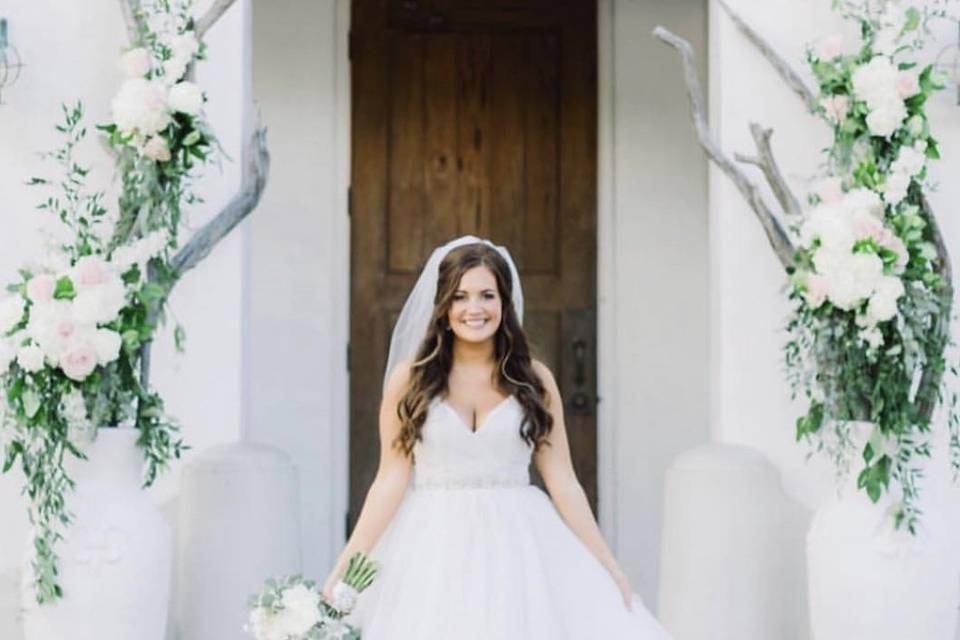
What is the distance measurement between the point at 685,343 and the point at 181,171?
234 cm

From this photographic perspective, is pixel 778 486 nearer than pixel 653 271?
Yes

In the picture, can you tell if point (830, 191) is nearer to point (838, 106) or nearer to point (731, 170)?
point (838, 106)

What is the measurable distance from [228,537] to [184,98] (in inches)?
A: 51.7

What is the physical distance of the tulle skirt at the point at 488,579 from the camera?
367 cm

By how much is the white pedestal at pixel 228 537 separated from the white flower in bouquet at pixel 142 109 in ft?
3.45

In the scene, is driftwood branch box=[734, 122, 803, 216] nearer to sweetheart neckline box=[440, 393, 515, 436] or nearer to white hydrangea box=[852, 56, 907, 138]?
white hydrangea box=[852, 56, 907, 138]

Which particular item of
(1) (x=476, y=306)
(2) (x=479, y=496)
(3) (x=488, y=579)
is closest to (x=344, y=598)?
(3) (x=488, y=579)

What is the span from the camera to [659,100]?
6.20m

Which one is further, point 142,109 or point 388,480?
point 142,109

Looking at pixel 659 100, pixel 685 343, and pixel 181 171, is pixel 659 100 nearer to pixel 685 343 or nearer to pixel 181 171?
pixel 685 343

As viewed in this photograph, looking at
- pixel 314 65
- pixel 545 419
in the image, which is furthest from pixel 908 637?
pixel 314 65

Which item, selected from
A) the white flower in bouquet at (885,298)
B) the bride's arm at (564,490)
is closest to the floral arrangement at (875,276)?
the white flower in bouquet at (885,298)

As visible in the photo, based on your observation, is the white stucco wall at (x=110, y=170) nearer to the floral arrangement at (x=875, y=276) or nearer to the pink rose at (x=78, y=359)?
the pink rose at (x=78, y=359)

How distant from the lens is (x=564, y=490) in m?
3.95
